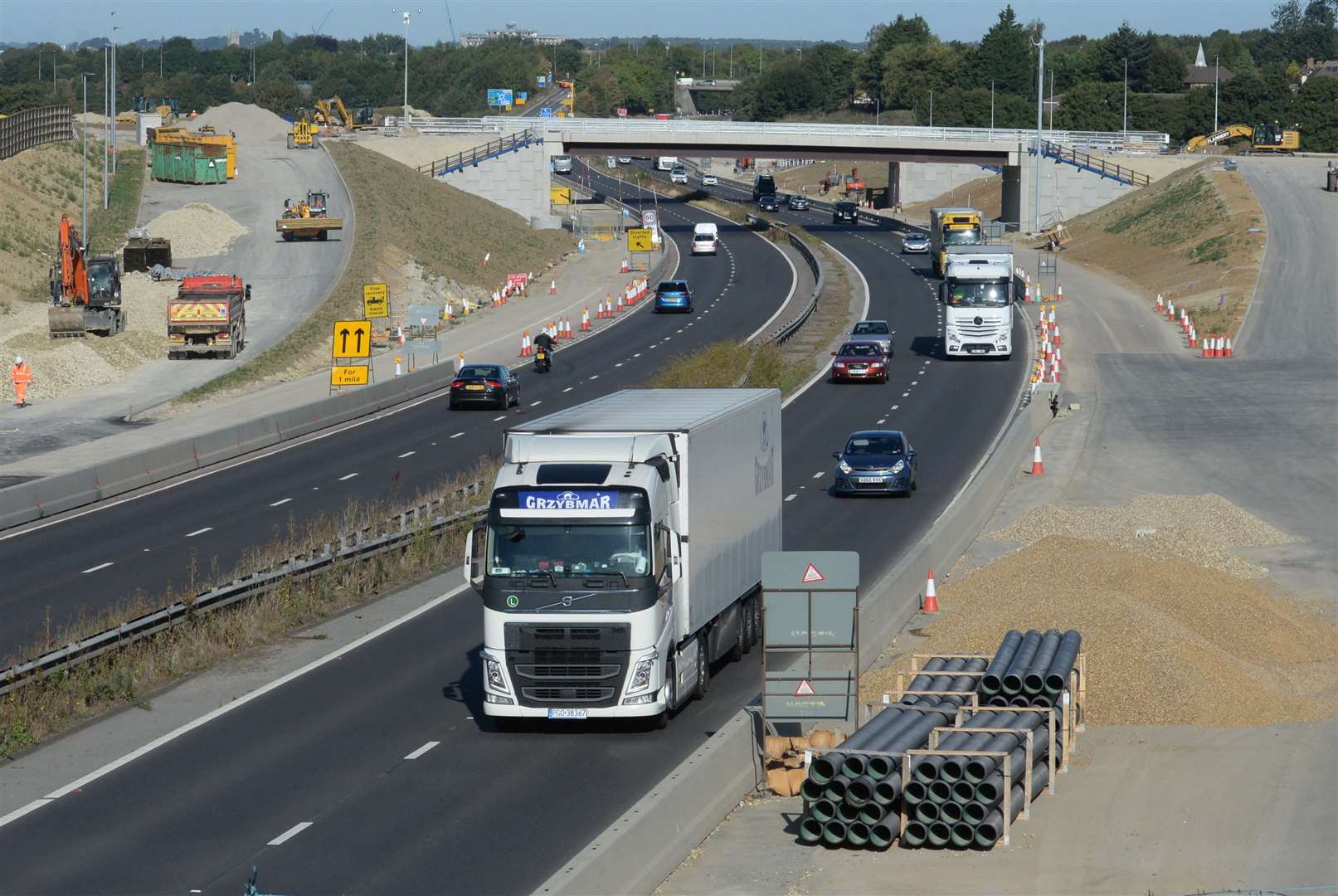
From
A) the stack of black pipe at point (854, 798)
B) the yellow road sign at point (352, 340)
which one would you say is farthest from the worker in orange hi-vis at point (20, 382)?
the stack of black pipe at point (854, 798)

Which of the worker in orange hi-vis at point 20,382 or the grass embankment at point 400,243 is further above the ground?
the grass embankment at point 400,243

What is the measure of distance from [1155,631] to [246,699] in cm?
1246

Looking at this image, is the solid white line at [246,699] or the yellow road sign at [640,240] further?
the yellow road sign at [640,240]

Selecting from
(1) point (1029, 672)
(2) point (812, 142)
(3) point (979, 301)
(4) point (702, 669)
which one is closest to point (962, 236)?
(3) point (979, 301)

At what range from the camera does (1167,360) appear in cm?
6544

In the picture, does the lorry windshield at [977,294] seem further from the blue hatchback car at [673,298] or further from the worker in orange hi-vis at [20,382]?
the worker in orange hi-vis at [20,382]

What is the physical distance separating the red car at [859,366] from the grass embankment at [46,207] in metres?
32.9

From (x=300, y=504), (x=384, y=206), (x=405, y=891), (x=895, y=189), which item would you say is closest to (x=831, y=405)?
(x=300, y=504)

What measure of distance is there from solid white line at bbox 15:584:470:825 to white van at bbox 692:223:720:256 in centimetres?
7576

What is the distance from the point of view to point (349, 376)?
185 ft

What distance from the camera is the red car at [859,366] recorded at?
5941 centimetres

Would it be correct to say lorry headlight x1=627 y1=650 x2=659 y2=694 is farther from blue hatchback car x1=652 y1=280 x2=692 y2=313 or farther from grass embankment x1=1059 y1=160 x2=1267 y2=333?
blue hatchback car x1=652 y1=280 x2=692 y2=313

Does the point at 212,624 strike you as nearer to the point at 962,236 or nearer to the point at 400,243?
the point at 400,243

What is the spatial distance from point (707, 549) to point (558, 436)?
2.54m
